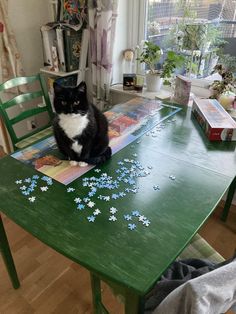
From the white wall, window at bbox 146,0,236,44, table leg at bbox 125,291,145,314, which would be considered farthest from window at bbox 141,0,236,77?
table leg at bbox 125,291,145,314

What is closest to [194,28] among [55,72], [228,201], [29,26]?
[55,72]

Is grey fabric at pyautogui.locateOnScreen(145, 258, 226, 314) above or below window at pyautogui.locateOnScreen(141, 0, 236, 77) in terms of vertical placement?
below

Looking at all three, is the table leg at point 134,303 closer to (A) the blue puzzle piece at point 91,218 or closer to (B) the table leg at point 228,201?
(A) the blue puzzle piece at point 91,218

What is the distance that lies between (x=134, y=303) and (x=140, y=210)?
0.32 m

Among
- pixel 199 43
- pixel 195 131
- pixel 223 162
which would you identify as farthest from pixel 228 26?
pixel 223 162

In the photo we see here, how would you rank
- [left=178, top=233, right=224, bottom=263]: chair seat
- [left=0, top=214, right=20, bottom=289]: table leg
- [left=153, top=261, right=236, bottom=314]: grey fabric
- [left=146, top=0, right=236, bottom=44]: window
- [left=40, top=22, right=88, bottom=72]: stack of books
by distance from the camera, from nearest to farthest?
1. [left=153, top=261, right=236, bottom=314]: grey fabric
2. [left=178, top=233, right=224, bottom=263]: chair seat
3. [left=0, top=214, right=20, bottom=289]: table leg
4. [left=146, top=0, right=236, bottom=44]: window
5. [left=40, top=22, right=88, bottom=72]: stack of books

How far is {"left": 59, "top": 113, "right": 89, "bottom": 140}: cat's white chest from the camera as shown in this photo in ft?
3.89

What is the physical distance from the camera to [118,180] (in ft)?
3.67

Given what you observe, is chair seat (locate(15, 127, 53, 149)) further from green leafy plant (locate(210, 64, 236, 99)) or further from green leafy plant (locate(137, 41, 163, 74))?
green leafy plant (locate(210, 64, 236, 99))

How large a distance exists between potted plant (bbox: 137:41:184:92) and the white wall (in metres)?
1.00

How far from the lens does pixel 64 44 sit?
7.11 ft

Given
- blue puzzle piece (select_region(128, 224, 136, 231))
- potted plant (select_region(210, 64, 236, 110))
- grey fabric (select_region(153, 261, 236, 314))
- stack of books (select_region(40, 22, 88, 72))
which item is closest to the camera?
grey fabric (select_region(153, 261, 236, 314))

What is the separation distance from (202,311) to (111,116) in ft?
4.24

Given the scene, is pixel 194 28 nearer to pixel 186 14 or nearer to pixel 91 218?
pixel 186 14
